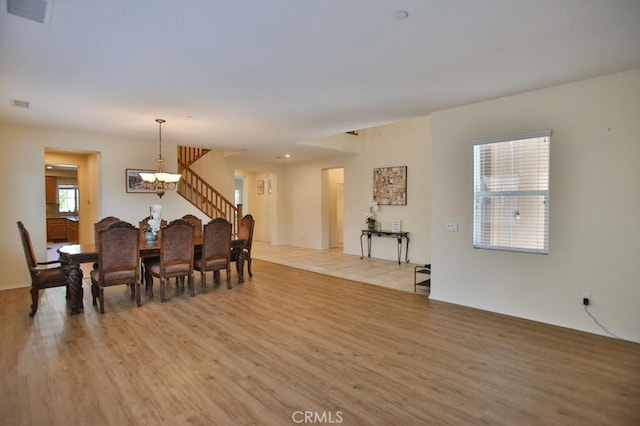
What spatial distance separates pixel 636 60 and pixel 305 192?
771 cm

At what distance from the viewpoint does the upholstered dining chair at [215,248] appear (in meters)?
5.00

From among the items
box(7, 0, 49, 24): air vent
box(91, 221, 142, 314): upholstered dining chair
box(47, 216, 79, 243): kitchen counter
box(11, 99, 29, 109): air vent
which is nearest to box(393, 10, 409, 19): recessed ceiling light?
box(7, 0, 49, 24): air vent

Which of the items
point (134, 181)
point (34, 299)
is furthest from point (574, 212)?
point (134, 181)

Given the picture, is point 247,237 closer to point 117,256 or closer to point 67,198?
point 117,256

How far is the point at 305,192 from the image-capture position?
9.90 m

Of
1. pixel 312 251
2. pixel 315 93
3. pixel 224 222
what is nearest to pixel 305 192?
pixel 312 251

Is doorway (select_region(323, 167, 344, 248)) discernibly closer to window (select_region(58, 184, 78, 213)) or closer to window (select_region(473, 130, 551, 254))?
window (select_region(473, 130, 551, 254))

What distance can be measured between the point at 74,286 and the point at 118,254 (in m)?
0.62

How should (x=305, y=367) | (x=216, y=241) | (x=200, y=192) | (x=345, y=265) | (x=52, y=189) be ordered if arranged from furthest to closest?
(x=52, y=189) < (x=200, y=192) < (x=345, y=265) < (x=216, y=241) < (x=305, y=367)

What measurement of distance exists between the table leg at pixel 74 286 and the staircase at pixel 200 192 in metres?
4.03

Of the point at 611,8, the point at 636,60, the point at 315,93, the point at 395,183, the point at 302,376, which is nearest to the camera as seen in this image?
the point at 611,8

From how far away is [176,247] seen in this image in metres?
4.62

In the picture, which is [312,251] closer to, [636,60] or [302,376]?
[302,376]

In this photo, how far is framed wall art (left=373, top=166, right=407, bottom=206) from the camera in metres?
7.57
